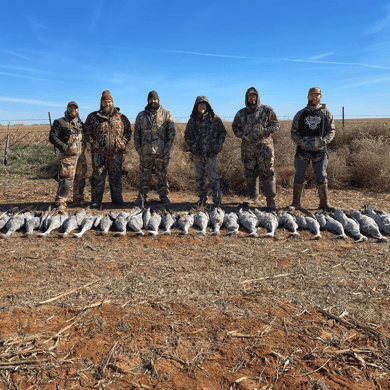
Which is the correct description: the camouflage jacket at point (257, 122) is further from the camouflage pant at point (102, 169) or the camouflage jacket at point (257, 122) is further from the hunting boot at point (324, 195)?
the camouflage pant at point (102, 169)

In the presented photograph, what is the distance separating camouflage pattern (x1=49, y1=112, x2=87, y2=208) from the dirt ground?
5.40ft

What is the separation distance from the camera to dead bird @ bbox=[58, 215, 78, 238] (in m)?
5.73

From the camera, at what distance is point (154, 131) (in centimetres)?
699

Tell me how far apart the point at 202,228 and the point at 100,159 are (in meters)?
2.86

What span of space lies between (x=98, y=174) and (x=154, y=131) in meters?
1.57

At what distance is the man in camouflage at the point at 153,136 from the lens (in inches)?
275

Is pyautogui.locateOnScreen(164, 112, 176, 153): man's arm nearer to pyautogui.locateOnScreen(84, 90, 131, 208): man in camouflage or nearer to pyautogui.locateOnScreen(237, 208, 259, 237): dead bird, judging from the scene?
pyautogui.locateOnScreen(84, 90, 131, 208): man in camouflage

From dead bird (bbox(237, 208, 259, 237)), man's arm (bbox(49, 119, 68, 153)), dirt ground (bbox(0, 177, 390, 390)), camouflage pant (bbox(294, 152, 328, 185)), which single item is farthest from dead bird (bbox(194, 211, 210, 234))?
man's arm (bbox(49, 119, 68, 153))

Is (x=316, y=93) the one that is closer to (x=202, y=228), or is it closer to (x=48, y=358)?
(x=202, y=228)

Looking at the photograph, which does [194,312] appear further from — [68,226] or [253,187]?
[253,187]

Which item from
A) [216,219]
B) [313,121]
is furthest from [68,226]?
[313,121]

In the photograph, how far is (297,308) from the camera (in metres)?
3.50

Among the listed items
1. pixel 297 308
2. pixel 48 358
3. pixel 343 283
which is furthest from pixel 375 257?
pixel 48 358

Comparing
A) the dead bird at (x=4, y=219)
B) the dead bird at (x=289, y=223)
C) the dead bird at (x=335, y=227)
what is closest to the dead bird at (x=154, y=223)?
the dead bird at (x=289, y=223)
